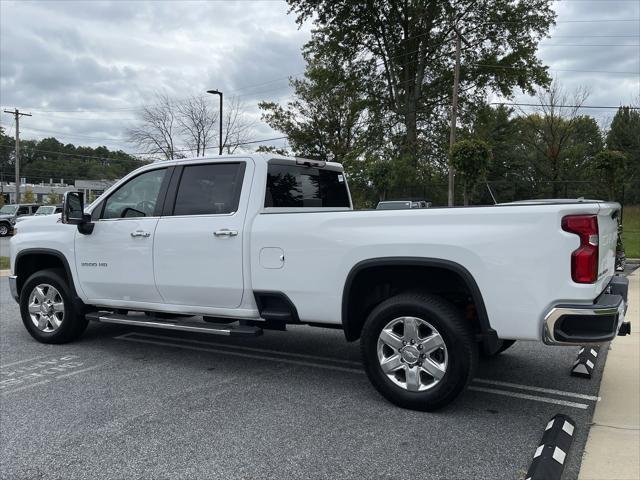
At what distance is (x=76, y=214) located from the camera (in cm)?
551

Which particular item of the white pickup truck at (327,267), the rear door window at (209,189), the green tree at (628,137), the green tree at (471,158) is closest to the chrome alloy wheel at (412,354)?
the white pickup truck at (327,267)

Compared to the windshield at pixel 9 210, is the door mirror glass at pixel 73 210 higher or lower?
higher

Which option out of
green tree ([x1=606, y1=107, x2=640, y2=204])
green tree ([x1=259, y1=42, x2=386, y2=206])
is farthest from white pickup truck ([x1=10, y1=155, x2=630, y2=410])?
green tree ([x1=606, y1=107, x2=640, y2=204])

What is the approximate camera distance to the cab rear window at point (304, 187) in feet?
16.6

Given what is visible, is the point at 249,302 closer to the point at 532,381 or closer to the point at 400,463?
the point at 400,463

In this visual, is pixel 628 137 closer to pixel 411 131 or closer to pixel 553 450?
pixel 411 131

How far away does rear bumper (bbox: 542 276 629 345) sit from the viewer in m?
3.46

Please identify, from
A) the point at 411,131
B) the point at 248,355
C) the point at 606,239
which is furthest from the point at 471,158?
the point at 606,239

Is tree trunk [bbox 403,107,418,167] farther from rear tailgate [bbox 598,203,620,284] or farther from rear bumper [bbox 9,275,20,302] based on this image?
rear tailgate [bbox 598,203,620,284]

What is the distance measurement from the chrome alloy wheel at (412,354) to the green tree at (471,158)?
18.1 metres

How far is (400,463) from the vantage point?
326 cm

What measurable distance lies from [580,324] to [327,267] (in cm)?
182

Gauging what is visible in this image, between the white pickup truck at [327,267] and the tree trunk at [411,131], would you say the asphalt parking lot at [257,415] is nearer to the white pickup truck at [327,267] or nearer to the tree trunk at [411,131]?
the white pickup truck at [327,267]

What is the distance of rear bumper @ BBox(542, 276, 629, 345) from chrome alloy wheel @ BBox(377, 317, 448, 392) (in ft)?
2.44
